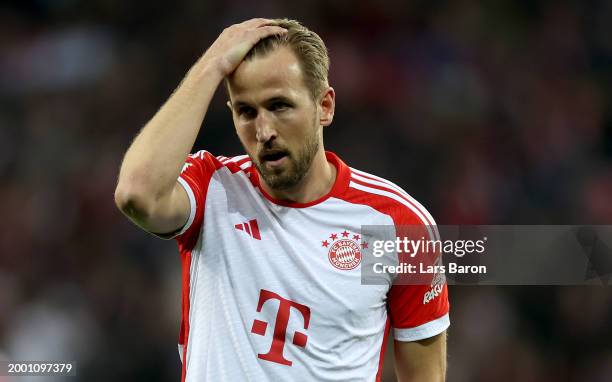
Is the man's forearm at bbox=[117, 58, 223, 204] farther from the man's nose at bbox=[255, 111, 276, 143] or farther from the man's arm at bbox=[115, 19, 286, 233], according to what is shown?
the man's nose at bbox=[255, 111, 276, 143]

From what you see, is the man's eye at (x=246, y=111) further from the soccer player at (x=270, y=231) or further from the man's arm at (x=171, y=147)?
the man's arm at (x=171, y=147)

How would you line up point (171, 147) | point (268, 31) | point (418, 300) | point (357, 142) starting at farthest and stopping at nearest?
point (357, 142)
point (418, 300)
point (268, 31)
point (171, 147)

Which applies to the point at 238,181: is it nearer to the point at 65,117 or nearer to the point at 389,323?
the point at 389,323

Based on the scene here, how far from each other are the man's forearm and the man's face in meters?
0.11

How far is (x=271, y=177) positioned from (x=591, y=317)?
4217 millimetres

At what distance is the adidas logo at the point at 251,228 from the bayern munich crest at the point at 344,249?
0.23 m

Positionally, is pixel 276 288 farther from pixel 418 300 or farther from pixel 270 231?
pixel 418 300

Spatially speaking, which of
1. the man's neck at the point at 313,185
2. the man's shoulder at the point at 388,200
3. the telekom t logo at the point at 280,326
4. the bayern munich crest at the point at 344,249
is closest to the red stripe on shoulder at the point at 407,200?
the man's shoulder at the point at 388,200

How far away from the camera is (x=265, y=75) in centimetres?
278

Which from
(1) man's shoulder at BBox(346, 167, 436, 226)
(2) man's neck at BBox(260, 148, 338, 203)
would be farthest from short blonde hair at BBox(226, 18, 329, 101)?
(1) man's shoulder at BBox(346, 167, 436, 226)

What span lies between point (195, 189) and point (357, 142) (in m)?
4.36

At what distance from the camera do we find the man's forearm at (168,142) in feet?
8.29

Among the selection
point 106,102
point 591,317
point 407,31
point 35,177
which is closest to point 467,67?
point 407,31

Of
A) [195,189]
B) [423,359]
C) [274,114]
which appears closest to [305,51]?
[274,114]
